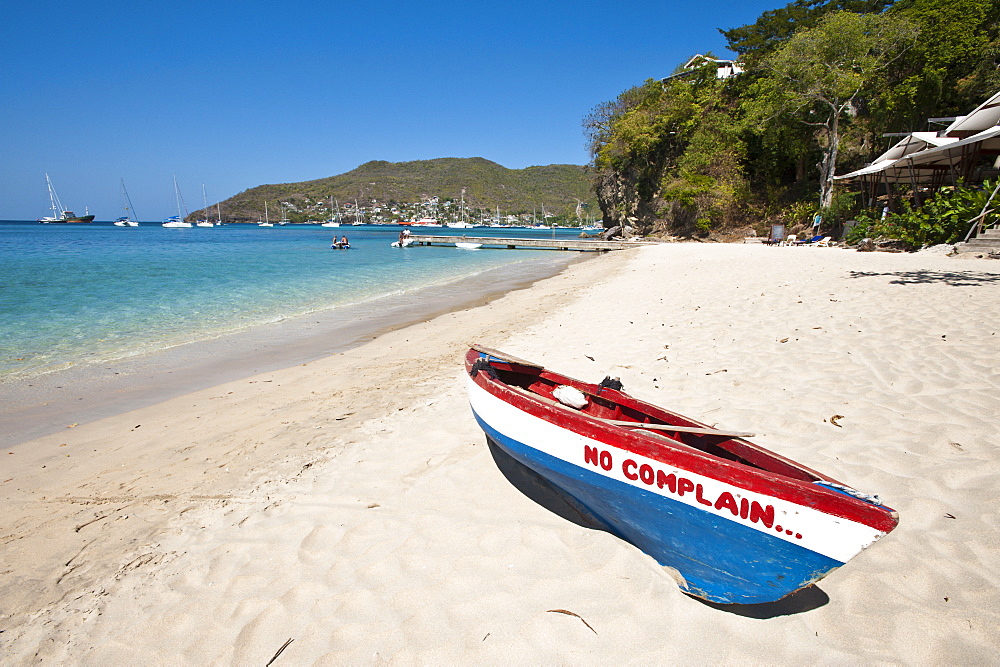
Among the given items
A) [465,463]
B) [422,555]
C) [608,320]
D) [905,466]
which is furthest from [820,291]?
[422,555]

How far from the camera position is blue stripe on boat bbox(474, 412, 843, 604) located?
2051mm

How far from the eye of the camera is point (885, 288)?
8938 mm

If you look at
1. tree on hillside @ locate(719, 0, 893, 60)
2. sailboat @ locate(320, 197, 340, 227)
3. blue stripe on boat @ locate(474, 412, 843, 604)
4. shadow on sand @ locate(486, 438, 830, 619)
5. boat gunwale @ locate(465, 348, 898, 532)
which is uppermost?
tree on hillside @ locate(719, 0, 893, 60)

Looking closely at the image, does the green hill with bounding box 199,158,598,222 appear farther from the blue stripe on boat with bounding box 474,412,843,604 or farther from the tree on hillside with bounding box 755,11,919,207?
the blue stripe on boat with bounding box 474,412,843,604

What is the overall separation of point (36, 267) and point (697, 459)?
3479 cm

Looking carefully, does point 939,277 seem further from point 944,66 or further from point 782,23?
point 782,23

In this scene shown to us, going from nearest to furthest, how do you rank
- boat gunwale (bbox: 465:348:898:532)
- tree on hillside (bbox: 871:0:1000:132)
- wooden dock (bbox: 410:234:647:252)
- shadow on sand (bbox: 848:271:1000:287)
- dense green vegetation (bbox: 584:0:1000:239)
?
boat gunwale (bbox: 465:348:898:532), shadow on sand (bbox: 848:271:1000:287), tree on hillside (bbox: 871:0:1000:132), dense green vegetation (bbox: 584:0:1000:239), wooden dock (bbox: 410:234:647:252)

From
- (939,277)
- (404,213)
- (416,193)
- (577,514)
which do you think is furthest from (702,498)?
(416,193)

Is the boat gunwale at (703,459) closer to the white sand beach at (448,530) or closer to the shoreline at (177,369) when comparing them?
the white sand beach at (448,530)

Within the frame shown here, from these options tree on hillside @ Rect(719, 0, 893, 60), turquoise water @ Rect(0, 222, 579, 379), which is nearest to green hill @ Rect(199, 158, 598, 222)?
tree on hillside @ Rect(719, 0, 893, 60)

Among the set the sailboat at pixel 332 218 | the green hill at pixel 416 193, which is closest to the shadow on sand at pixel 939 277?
Result: the green hill at pixel 416 193

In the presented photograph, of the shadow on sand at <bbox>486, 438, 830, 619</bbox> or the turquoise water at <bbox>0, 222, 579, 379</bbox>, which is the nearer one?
the shadow on sand at <bbox>486, 438, 830, 619</bbox>

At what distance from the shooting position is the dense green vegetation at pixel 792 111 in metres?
23.0

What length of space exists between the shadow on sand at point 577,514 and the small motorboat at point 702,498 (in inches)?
2.1
